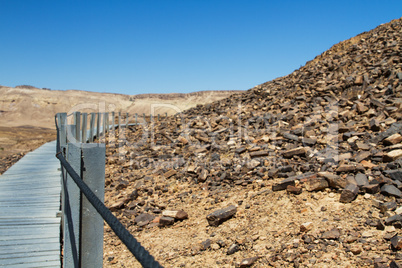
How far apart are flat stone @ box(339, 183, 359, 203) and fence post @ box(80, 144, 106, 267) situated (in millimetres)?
3777

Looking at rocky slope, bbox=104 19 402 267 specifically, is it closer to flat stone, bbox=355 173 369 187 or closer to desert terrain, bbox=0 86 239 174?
flat stone, bbox=355 173 369 187

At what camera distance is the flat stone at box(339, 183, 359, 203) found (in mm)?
4605

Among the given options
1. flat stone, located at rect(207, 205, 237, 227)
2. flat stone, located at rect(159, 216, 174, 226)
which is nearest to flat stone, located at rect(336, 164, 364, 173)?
flat stone, located at rect(207, 205, 237, 227)

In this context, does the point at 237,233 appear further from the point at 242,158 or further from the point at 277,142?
the point at 277,142

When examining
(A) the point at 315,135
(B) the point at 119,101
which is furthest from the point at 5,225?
(B) the point at 119,101

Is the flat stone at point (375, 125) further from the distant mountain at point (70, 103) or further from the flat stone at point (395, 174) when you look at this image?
the distant mountain at point (70, 103)

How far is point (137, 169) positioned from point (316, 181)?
5077 millimetres

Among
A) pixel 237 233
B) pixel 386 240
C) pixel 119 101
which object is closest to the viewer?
pixel 386 240

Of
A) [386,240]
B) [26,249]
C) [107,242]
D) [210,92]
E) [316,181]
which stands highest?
[210,92]

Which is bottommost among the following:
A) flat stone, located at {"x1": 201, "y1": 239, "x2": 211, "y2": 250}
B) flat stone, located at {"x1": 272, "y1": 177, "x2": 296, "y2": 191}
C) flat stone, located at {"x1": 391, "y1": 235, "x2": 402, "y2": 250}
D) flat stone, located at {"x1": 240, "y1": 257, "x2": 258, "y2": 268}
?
flat stone, located at {"x1": 201, "y1": 239, "x2": 211, "y2": 250}

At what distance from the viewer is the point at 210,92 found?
84125mm

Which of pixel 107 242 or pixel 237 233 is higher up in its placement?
pixel 237 233

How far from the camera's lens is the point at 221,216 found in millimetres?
5000

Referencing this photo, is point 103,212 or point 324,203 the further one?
point 324,203
